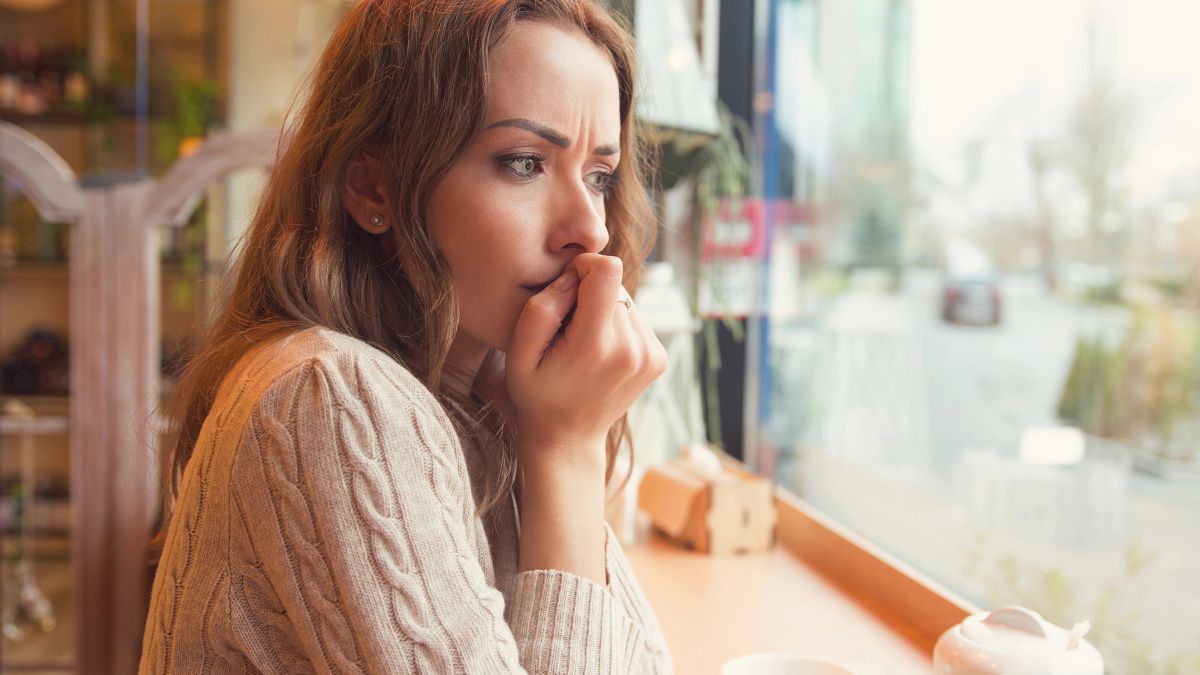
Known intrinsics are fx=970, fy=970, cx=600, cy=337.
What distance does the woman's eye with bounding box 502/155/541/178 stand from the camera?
85 centimetres

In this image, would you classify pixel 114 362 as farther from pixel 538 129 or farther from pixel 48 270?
pixel 48 270

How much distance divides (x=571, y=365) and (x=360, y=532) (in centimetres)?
27

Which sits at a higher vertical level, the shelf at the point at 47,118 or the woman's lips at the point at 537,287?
the shelf at the point at 47,118

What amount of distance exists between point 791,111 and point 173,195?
1326 millimetres

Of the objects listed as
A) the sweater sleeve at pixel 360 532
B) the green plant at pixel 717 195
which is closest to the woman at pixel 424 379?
the sweater sleeve at pixel 360 532

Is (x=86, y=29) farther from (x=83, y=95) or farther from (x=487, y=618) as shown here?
(x=487, y=618)

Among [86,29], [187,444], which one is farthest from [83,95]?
[187,444]

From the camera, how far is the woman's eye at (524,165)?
2.79 ft

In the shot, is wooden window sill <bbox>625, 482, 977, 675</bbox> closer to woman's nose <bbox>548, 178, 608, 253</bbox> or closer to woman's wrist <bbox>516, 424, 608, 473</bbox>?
woman's wrist <bbox>516, 424, 608, 473</bbox>

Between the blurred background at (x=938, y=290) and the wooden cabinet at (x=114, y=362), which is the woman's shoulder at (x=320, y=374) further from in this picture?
the wooden cabinet at (x=114, y=362)

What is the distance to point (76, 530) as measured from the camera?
204cm

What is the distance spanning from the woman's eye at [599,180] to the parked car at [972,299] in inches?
31.8

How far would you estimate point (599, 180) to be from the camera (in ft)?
3.23

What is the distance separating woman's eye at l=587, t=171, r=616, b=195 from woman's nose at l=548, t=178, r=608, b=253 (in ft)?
0.24
